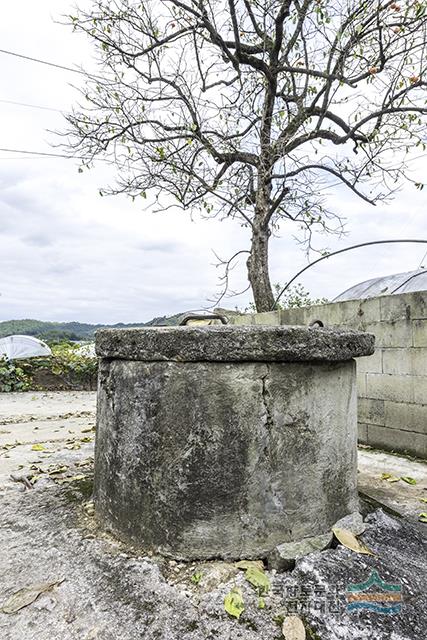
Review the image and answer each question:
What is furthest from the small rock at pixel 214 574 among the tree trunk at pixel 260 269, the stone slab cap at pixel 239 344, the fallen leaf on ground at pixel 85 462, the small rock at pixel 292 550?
the tree trunk at pixel 260 269

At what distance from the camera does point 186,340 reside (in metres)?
1.70

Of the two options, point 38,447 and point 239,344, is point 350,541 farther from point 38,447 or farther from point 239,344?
point 38,447

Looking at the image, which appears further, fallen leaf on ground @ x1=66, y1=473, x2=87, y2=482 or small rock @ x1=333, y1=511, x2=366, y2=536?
fallen leaf on ground @ x1=66, y1=473, x2=87, y2=482

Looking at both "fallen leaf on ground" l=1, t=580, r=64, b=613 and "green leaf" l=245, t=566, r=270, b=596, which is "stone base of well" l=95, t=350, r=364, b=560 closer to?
"green leaf" l=245, t=566, r=270, b=596

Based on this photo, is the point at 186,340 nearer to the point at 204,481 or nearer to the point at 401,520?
the point at 204,481

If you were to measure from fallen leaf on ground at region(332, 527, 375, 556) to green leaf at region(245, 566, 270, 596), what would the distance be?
1.19 ft

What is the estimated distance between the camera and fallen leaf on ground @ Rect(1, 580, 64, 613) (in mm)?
1423

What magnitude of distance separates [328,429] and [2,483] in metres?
2.05

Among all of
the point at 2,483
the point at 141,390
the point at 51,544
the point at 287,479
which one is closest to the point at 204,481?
the point at 287,479

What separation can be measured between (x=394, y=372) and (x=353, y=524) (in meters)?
2.36

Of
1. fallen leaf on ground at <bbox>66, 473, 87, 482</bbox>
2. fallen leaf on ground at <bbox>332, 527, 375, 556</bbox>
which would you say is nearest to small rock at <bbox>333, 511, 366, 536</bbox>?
fallen leaf on ground at <bbox>332, 527, 375, 556</bbox>

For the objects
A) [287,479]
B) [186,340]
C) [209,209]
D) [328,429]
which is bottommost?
[287,479]

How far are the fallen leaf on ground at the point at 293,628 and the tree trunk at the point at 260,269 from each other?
5.61 metres

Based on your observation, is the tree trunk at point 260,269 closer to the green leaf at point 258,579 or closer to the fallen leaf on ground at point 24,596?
the green leaf at point 258,579
